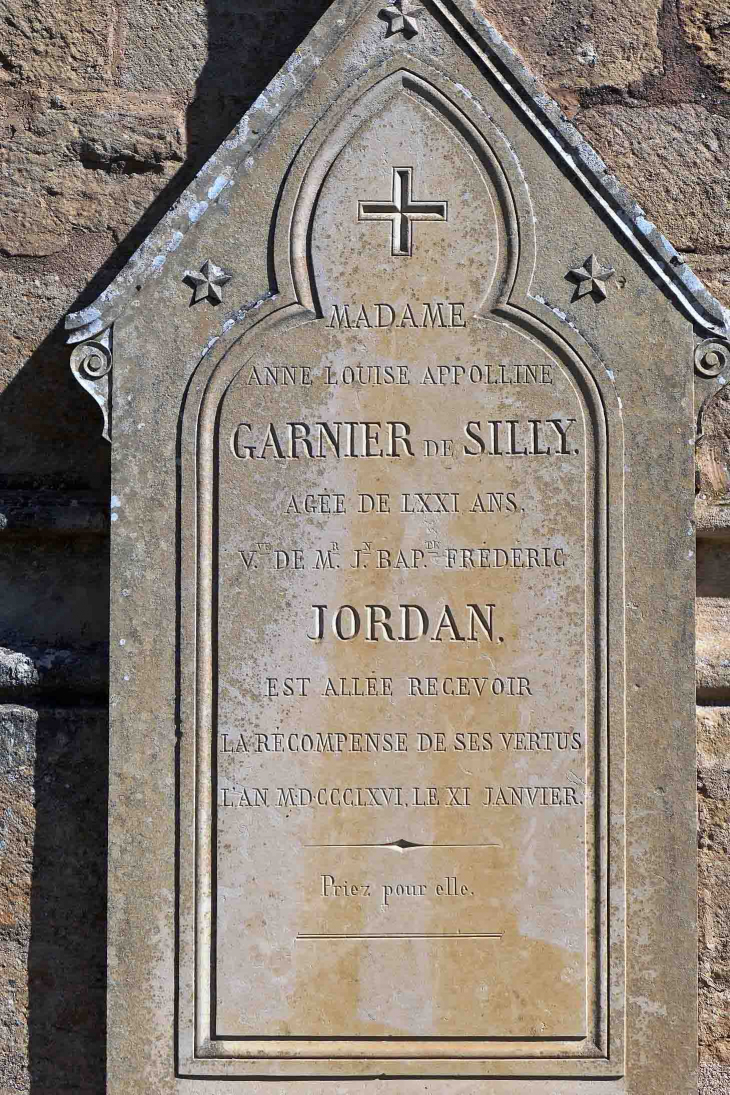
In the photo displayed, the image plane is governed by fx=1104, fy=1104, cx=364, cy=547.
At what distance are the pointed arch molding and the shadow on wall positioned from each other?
0.35 metres

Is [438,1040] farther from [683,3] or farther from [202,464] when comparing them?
[683,3]

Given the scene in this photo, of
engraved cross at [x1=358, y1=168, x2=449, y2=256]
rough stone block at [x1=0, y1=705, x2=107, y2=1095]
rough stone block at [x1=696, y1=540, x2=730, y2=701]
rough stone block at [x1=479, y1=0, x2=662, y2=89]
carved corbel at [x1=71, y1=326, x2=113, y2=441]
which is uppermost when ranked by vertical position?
rough stone block at [x1=479, y1=0, x2=662, y2=89]

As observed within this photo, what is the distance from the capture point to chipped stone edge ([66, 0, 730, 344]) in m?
3.06

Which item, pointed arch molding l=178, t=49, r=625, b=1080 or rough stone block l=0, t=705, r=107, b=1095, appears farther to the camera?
rough stone block l=0, t=705, r=107, b=1095

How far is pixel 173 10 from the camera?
11.1ft

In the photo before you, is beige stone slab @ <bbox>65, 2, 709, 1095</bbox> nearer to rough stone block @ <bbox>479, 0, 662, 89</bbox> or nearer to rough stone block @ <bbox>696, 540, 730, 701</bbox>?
rough stone block @ <bbox>696, 540, 730, 701</bbox>

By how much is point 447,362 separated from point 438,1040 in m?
1.86

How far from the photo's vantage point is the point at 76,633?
331 cm

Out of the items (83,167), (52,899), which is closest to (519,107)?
(83,167)

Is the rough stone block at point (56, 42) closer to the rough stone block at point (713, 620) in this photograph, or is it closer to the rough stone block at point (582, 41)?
the rough stone block at point (582, 41)

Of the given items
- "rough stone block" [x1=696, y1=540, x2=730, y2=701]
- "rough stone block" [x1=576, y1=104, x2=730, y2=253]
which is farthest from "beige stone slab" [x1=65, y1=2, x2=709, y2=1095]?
"rough stone block" [x1=576, y1=104, x2=730, y2=253]

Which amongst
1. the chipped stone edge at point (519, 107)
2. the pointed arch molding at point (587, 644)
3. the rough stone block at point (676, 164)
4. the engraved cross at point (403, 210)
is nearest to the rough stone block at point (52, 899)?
the pointed arch molding at point (587, 644)

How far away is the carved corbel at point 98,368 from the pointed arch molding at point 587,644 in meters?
0.22

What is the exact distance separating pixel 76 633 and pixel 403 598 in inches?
39.9
